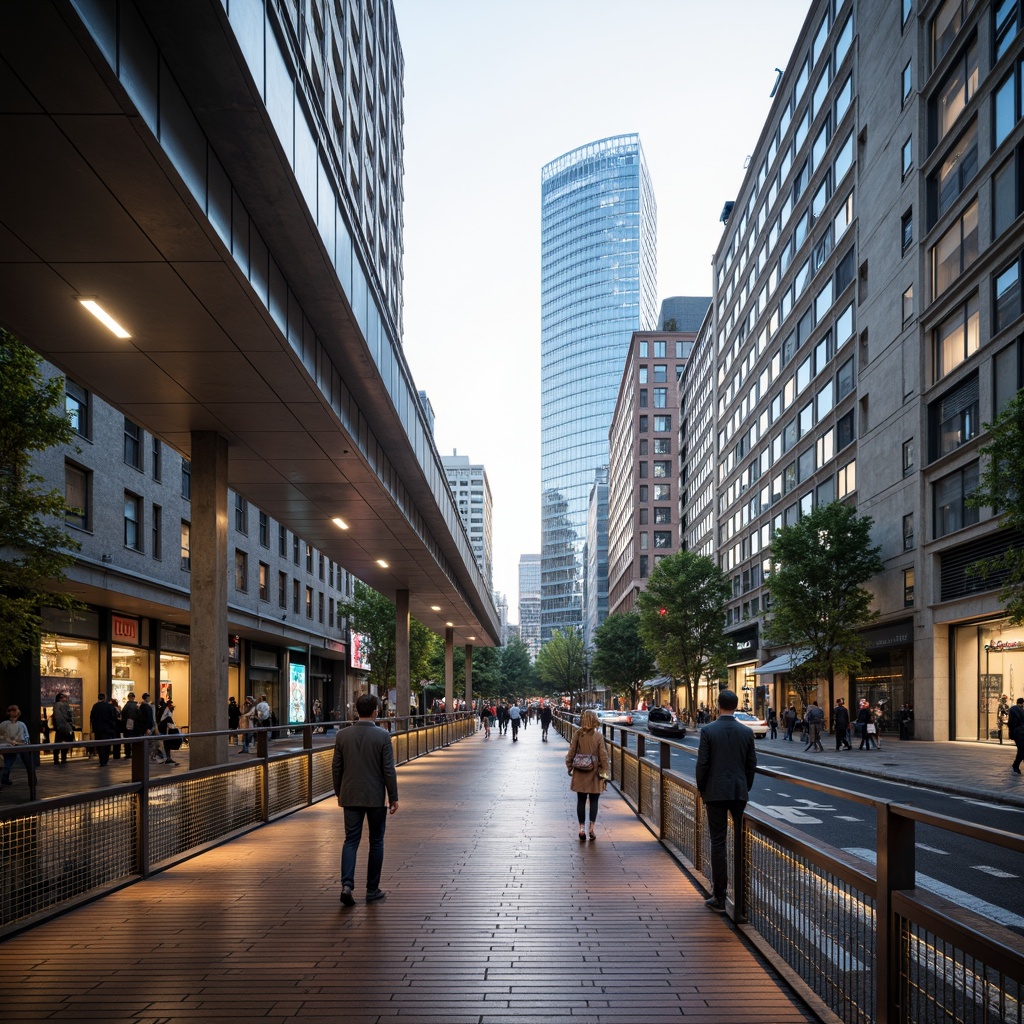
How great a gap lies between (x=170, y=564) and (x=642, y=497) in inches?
3359

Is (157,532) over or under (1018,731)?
over

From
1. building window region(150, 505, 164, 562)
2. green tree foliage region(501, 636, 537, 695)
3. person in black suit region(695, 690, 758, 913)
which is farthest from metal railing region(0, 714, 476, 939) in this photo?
green tree foliage region(501, 636, 537, 695)

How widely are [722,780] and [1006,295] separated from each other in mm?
28735

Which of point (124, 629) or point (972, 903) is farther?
point (124, 629)

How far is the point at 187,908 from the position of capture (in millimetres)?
8344

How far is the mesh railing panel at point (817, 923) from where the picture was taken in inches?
206

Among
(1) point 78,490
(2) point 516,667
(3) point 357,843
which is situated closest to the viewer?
(3) point 357,843

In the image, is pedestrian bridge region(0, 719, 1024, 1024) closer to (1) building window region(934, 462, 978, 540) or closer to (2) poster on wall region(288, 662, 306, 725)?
(1) building window region(934, 462, 978, 540)

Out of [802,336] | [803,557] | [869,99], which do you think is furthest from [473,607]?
[869,99]

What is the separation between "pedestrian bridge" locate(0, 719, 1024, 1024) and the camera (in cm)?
479

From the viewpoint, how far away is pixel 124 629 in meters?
32.8

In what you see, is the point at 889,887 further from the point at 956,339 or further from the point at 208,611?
the point at 956,339

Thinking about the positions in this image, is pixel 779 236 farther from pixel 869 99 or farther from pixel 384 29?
pixel 384 29

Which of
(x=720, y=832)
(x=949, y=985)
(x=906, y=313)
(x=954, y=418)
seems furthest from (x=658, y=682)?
(x=949, y=985)
